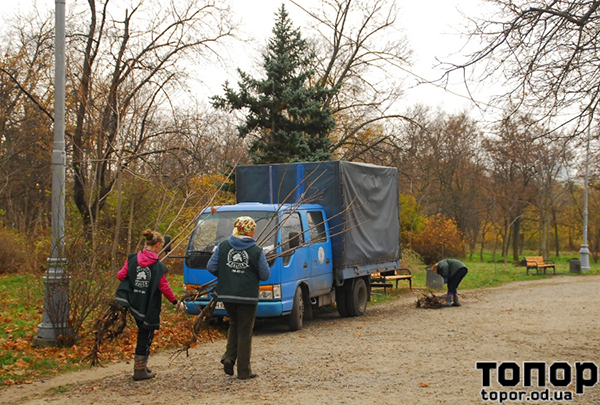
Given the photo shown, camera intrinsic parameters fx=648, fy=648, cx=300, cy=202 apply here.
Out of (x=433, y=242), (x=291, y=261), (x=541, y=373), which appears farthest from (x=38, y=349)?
(x=433, y=242)

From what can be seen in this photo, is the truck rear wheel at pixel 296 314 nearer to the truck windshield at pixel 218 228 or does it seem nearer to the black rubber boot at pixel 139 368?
the truck windshield at pixel 218 228

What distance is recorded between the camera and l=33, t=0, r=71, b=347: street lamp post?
9594 millimetres

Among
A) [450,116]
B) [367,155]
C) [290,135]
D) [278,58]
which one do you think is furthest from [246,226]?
[450,116]

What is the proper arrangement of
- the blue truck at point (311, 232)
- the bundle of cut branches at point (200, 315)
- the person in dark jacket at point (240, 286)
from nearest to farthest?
the person in dark jacket at point (240, 286) → the bundle of cut branches at point (200, 315) → the blue truck at point (311, 232)

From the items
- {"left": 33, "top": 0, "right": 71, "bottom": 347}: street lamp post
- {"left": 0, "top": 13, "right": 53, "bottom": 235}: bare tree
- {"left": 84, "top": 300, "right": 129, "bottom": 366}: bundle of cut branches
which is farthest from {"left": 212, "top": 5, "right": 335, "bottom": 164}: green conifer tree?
{"left": 84, "top": 300, "right": 129, "bottom": 366}: bundle of cut branches

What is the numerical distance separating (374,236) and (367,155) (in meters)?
17.6

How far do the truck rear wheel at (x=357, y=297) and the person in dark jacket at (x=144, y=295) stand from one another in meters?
7.18

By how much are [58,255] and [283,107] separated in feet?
51.8

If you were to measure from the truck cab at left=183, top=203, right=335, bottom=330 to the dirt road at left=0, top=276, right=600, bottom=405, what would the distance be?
627mm

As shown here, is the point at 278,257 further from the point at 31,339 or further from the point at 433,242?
the point at 433,242

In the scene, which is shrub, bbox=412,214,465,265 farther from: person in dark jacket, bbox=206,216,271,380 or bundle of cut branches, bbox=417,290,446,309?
person in dark jacket, bbox=206,216,271,380

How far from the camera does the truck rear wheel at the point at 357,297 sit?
14.5 metres

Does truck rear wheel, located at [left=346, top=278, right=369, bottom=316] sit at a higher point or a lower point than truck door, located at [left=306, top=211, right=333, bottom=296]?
lower

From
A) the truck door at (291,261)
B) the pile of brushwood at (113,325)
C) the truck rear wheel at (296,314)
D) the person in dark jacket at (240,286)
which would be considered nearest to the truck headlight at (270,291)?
the truck door at (291,261)
